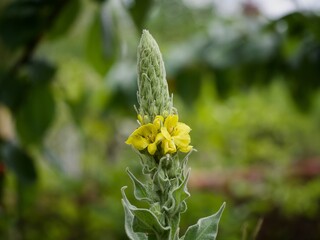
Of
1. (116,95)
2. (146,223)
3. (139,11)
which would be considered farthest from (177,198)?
(116,95)

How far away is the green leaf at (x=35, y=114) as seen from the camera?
5.32 feet

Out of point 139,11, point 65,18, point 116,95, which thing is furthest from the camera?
point 116,95

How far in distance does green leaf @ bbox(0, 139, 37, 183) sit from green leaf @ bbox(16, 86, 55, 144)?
14cm

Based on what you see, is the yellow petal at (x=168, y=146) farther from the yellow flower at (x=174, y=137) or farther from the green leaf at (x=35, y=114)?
the green leaf at (x=35, y=114)

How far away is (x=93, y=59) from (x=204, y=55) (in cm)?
83

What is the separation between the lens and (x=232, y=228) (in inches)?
77.2

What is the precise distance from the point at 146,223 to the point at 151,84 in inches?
4.7

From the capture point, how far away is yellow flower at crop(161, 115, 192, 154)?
1.57ft

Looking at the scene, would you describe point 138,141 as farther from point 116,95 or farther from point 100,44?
point 116,95

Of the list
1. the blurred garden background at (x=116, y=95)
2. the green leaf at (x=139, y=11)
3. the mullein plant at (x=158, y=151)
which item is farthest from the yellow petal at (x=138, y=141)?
Result: the green leaf at (x=139, y=11)

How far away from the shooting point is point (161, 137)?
474 millimetres

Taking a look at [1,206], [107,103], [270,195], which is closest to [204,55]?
[107,103]

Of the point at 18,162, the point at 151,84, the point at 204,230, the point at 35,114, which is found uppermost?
the point at 35,114

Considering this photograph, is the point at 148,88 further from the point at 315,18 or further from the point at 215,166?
the point at 215,166
